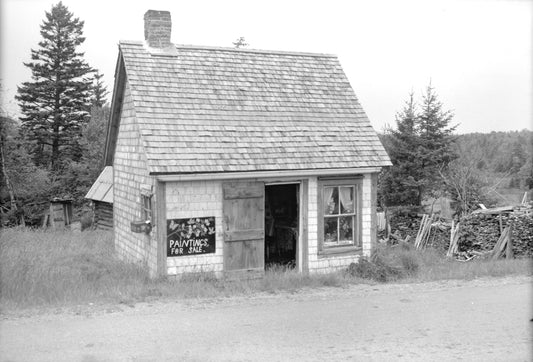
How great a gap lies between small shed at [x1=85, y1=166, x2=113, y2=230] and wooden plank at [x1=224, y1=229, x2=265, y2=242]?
1302cm

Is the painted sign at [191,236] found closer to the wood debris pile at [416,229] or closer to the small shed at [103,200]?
the wood debris pile at [416,229]

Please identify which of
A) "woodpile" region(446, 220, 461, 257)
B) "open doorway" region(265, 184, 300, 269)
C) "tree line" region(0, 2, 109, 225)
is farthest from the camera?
"tree line" region(0, 2, 109, 225)

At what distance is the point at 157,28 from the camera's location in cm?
1377

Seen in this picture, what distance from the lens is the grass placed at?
911 centimetres

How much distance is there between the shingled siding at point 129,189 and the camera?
1241cm

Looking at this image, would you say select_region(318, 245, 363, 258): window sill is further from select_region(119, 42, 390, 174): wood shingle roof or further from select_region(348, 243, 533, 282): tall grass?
select_region(119, 42, 390, 174): wood shingle roof

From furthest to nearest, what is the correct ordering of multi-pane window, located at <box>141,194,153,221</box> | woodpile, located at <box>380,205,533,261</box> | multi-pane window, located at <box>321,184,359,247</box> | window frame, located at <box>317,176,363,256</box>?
woodpile, located at <box>380,205,533,261</box>, multi-pane window, located at <box>321,184,359,247</box>, window frame, located at <box>317,176,363,256</box>, multi-pane window, located at <box>141,194,153,221</box>

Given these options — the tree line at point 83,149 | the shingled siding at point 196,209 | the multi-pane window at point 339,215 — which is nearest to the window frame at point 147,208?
the shingled siding at point 196,209

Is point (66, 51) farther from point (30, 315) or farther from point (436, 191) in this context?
point (30, 315)

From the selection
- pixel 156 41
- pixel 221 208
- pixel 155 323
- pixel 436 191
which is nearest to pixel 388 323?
pixel 155 323

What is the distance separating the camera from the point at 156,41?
13.8 meters

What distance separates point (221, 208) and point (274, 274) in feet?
5.94

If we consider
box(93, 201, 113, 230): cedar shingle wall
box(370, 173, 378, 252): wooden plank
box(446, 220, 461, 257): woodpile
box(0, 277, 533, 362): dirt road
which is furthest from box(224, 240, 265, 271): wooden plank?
box(93, 201, 113, 230): cedar shingle wall

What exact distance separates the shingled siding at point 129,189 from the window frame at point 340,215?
12.4ft
